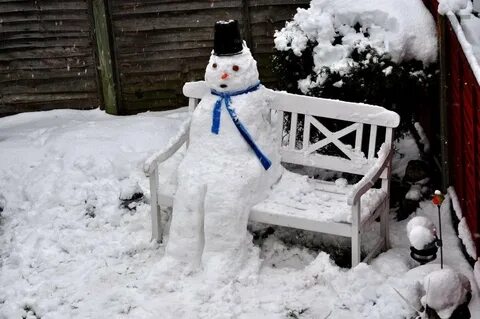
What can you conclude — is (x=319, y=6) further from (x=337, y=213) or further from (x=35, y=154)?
(x=35, y=154)

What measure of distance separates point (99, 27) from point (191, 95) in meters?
2.64

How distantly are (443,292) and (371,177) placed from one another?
47.8 inches

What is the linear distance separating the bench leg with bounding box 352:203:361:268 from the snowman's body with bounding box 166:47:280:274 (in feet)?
2.89

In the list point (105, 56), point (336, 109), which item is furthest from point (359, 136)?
point (105, 56)

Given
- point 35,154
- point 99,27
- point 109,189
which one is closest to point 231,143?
point 109,189

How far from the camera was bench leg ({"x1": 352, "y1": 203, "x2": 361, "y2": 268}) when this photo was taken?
257 inches

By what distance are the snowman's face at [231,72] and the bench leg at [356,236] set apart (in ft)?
4.46

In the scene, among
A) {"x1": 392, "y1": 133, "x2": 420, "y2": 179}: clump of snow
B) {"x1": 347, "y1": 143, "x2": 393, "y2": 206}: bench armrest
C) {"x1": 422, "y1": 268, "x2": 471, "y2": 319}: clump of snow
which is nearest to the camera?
{"x1": 422, "y1": 268, "x2": 471, "y2": 319}: clump of snow

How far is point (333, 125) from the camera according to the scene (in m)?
7.88

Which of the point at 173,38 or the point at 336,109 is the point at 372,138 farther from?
the point at 173,38

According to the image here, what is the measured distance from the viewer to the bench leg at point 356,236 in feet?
21.4

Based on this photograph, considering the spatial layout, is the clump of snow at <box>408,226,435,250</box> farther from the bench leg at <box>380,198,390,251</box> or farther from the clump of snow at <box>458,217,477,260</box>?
the bench leg at <box>380,198,390,251</box>

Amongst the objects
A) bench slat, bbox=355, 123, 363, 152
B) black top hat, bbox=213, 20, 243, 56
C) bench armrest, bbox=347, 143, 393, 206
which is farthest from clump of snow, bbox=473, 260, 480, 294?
black top hat, bbox=213, 20, 243, 56

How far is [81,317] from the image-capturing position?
6559 millimetres
